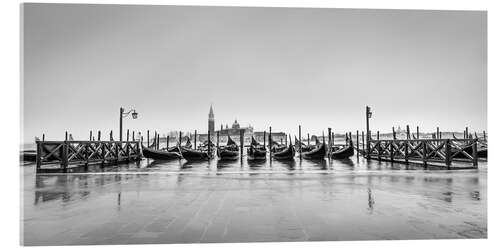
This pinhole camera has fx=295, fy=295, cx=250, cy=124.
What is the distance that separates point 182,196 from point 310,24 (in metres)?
4.54

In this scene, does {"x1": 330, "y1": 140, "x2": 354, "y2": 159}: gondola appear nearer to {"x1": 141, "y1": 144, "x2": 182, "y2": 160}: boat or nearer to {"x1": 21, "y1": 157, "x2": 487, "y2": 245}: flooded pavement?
{"x1": 141, "y1": 144, "x2": 182, "y2": 160}: boat

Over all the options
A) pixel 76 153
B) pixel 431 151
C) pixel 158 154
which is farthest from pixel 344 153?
pixel 76 153

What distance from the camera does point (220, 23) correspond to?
658 centimetres

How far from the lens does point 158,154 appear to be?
15711 millimetres

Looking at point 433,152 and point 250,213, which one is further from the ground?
point 433,152

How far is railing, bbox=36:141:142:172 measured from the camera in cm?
905

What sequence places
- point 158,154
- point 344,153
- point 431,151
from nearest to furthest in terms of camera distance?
point 431,151
point 158,154
point 344,153

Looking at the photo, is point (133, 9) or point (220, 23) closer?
point (133, 9)

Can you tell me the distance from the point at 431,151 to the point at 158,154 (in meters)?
12.5

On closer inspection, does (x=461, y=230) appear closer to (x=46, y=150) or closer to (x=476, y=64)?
(x=476, y=64)

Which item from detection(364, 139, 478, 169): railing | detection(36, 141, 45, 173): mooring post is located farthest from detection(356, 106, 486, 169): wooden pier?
detection(36, 141, 45, 173): mooring post

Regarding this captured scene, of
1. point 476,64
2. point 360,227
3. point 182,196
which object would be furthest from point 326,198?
point 476,64

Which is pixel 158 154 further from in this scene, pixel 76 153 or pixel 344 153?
pixel 344 153

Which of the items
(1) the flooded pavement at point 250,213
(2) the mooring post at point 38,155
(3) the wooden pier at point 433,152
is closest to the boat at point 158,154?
(2) the mooring post at point 38,155
